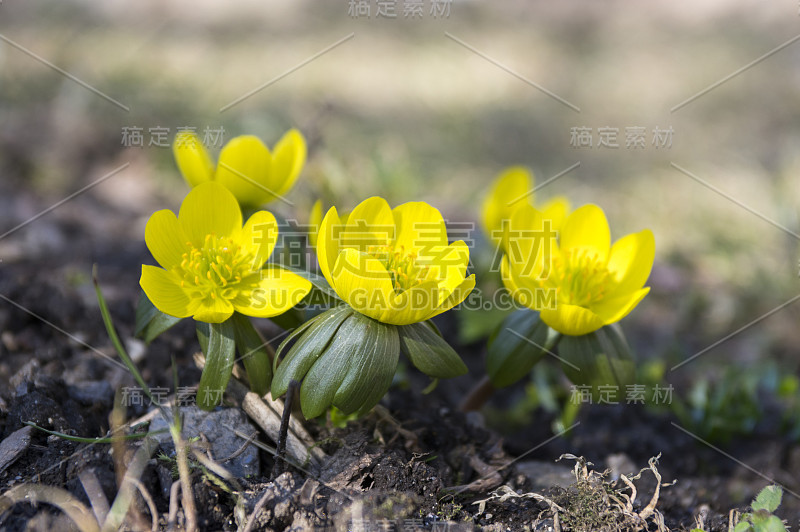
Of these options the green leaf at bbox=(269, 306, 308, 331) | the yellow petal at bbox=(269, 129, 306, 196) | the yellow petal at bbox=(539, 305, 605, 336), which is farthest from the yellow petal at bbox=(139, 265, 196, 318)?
the yellow petal at bbox=(539, 305, 605, 336)

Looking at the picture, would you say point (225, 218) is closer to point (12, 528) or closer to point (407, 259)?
point (407, 259)

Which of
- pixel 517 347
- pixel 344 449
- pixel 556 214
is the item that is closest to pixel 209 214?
pixel 344 449

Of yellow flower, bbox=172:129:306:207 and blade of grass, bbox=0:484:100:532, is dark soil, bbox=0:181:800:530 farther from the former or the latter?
yellow flower, bbox=172:129:306:207

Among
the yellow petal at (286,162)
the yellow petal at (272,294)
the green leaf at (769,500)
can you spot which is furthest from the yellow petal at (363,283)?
the green leaf at (769,500)

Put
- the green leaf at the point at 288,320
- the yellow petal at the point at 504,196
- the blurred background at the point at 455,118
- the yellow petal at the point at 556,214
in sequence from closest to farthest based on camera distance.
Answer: the green leaf at the point at 288,320 < the yellow petal at the point at 556,214 < the yellow petal at the point at 504,196 < the blurred background at the point at 455,118

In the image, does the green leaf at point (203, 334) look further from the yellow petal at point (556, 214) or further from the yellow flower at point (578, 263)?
the yellow petal at point (556, 214)

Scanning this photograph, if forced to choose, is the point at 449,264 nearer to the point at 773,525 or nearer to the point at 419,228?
the point at 419,228
